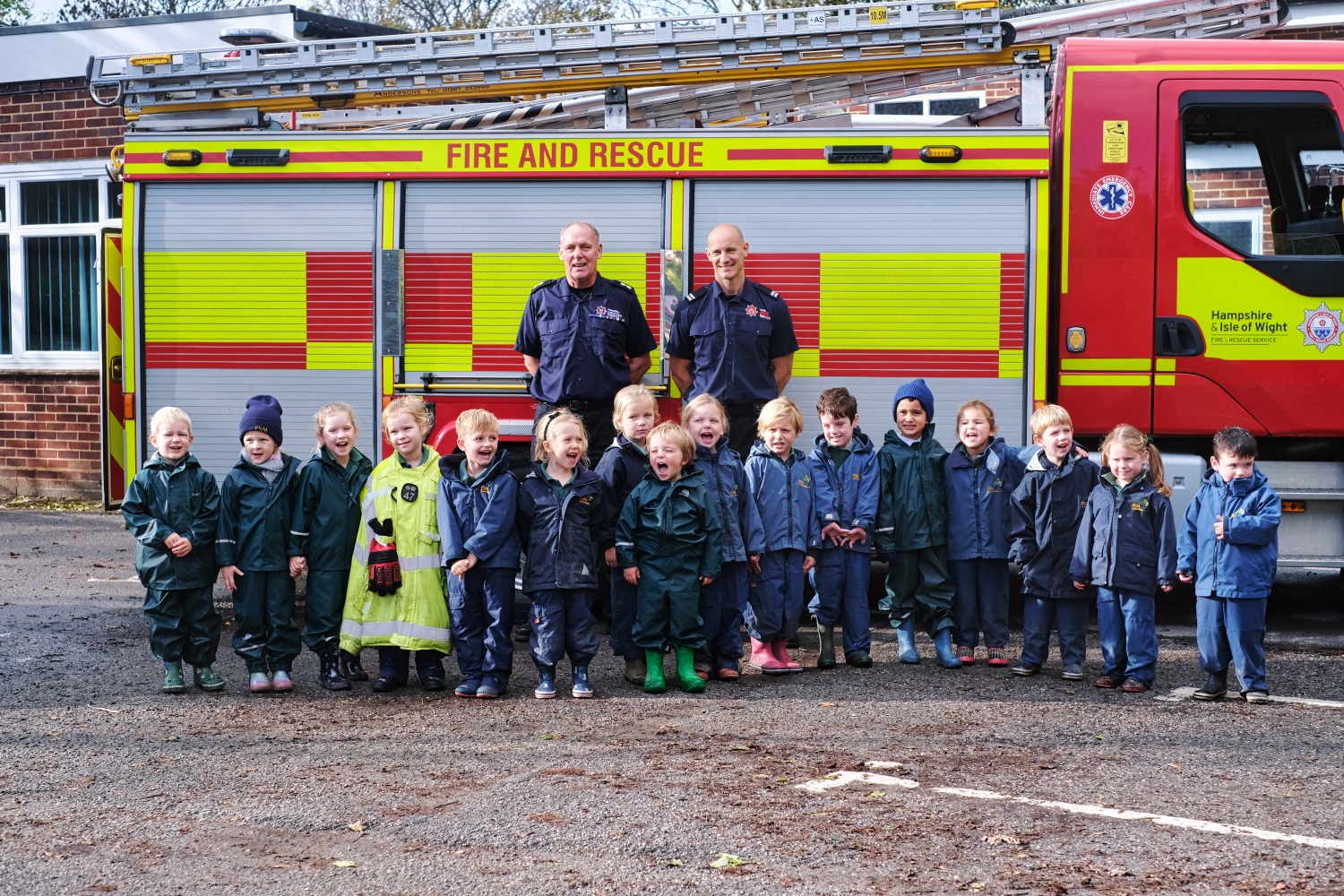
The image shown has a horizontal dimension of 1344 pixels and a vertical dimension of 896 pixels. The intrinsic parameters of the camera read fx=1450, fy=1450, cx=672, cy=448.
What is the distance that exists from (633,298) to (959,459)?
1.78 metres

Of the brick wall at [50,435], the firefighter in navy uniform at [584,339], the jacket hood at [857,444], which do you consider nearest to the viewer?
the jacket hood at [857,444]

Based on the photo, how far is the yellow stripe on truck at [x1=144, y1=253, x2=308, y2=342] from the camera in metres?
7.73

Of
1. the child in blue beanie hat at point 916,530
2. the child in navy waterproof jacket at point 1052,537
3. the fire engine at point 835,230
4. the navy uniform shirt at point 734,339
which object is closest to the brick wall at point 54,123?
the fire engine at point 835,230

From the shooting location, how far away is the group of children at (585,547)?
236 inches

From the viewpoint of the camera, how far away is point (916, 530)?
6.66 m

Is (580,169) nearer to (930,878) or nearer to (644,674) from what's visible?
(644,674)

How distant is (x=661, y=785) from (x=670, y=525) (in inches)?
62.6

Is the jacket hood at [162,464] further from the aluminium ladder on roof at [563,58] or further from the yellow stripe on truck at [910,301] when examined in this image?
the yellow stripe on truck at [910,301]

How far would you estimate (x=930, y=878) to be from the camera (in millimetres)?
3773

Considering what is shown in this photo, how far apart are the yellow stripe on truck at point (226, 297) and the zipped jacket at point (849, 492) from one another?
296 cm

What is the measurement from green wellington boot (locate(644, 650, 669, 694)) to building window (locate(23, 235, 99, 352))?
10.2m

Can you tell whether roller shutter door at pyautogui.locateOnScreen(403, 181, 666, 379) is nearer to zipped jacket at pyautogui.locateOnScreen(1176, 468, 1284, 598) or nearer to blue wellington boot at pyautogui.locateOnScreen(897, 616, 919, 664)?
blue wellington boot at pyautogui.locateOnScreen(897, 616, 919, 664)

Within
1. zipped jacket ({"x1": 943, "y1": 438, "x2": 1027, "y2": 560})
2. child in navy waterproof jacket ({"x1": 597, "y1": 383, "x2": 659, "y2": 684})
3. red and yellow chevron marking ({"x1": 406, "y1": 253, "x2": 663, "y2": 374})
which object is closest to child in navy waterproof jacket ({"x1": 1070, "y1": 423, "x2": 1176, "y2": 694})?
zipped jacket ({"x1": 943, "y1": 438, "x2": 1027, "y2": 560})

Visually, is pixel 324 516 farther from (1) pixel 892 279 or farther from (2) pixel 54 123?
(2) pixel 54 123
